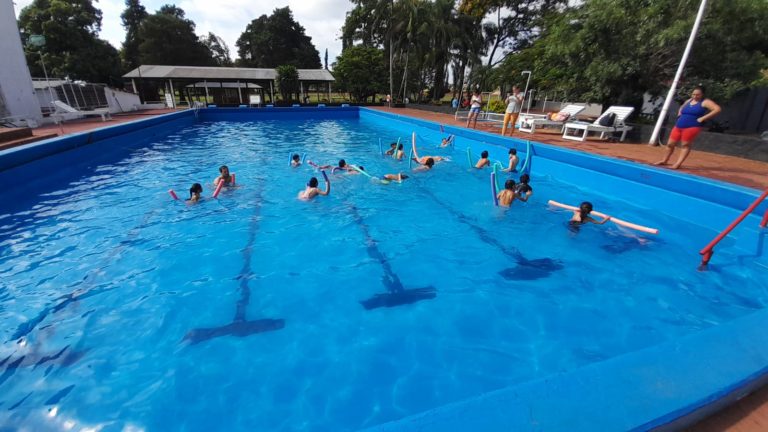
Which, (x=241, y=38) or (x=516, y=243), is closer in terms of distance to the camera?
(x=516, y=243)

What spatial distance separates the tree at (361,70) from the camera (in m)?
30.9

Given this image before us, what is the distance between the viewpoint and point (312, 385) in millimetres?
2898

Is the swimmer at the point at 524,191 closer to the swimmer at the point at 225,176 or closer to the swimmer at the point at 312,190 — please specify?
the swimmer at the point at 312,190

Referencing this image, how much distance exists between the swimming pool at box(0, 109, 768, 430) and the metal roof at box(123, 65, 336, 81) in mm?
23736

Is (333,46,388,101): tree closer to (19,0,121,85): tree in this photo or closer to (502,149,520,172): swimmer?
(19,0,121,85): tree

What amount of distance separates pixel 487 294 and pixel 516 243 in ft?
5.46

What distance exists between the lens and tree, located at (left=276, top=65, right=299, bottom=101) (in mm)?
29781

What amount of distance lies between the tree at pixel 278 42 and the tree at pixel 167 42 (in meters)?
8.29

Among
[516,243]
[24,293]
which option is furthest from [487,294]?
[24,293]

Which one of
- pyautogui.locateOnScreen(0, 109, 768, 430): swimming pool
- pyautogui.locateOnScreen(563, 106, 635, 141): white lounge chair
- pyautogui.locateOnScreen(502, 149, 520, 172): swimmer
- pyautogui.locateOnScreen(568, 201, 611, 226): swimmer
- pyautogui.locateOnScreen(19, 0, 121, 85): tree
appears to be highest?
pyautogui.locateOnScreen(19, 0, 121, 85): tree

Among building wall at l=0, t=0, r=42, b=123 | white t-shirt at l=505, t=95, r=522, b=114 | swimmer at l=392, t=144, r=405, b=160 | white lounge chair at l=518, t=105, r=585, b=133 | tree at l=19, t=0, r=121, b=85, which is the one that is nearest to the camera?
swimmer at l=392, t=144, r=405, b=160

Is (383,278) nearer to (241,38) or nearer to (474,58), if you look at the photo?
(474,58)

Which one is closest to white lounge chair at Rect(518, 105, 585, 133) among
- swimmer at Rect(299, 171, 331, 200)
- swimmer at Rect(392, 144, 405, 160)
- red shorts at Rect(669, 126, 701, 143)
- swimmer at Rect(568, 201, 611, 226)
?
swimmer at Rect(392, 144, 405, 160)

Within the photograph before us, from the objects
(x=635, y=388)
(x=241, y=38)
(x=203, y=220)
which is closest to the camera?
(x=635, y=388)
